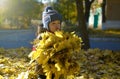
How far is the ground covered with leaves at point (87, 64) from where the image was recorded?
28.2 feet

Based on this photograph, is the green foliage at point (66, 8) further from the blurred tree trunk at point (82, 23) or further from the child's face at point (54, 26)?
the child's face at point (54, 26)

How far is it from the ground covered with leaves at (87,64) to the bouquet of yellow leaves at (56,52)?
2.87m

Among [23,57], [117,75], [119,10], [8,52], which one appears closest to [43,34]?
[117,75]

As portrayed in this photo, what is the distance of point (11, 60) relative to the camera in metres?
10.6

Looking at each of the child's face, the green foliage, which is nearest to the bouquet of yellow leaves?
the child's face

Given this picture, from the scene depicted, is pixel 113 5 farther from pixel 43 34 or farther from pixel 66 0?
pixel 43 34

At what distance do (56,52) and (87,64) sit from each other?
5.51 meters

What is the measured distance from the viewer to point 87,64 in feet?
33.6

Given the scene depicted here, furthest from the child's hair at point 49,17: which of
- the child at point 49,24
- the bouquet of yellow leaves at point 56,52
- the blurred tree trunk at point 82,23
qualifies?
the blurred tree trunk at point 82,23

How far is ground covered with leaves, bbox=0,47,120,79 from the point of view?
861 cm

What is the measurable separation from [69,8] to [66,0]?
1137 millimetres

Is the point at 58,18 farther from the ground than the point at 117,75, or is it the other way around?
the point at 58,18

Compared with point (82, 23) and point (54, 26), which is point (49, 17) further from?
point (82, 23)

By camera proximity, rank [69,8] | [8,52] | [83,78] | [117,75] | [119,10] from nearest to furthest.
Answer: [83,78] → [117,75] → [8,52] → [119,10] → [69,8]
